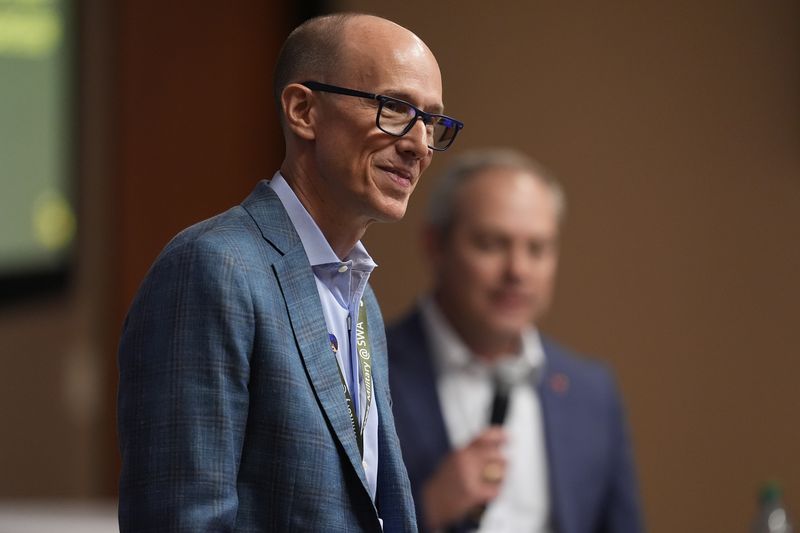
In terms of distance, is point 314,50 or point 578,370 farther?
point 578,370

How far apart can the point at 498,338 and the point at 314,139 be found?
63.9 inches

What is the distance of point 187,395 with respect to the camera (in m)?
0.75

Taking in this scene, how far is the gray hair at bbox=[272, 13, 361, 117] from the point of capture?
2.50 feet

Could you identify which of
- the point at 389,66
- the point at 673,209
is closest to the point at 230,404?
the point at 389,66

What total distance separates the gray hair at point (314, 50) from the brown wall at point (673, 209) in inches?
85.0

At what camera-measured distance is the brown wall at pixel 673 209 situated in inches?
122

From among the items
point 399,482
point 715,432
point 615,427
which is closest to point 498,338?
point 615,427

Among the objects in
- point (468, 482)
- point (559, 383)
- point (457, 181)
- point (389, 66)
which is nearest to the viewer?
point (389, 66)

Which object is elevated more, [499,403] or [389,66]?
[389,66]

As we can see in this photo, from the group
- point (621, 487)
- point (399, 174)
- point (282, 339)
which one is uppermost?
point (399, 174)

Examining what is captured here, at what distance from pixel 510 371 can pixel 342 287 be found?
133 cm

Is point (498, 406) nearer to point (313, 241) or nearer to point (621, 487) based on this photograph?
point (621, 487)

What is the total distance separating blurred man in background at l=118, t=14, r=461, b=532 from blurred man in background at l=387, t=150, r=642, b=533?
1.25 metres

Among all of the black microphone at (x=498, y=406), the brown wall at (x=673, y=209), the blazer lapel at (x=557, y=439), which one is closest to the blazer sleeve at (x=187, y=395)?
the black microphone at (x=498, y=406)
